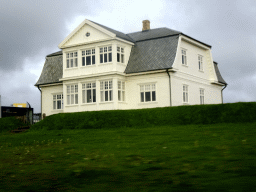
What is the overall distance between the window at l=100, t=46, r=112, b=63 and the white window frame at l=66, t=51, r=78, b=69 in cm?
291

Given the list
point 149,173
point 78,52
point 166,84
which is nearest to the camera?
point 149,173

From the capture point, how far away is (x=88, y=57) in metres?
30.8

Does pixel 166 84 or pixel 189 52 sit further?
pixel 189 52

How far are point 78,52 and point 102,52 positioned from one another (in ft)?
8.54

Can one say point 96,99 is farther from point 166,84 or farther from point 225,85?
point 225,85

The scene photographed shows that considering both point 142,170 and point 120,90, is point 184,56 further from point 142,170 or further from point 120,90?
point 142,170

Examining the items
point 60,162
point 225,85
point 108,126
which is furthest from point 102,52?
point 60,162

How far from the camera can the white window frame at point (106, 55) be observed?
29.5 meters

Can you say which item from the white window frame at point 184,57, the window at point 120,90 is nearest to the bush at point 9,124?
the window at point 120,90

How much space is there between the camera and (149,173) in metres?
6.60

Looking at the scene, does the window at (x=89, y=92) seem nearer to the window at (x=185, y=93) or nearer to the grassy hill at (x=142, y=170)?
the window at (x=185, y=93)

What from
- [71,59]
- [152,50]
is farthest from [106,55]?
[152,50]

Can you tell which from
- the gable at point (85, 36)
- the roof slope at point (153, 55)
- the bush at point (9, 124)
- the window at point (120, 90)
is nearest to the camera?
the bush at point (9, 124)

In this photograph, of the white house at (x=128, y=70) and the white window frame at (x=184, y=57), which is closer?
the white house at (x=128, y=70)
